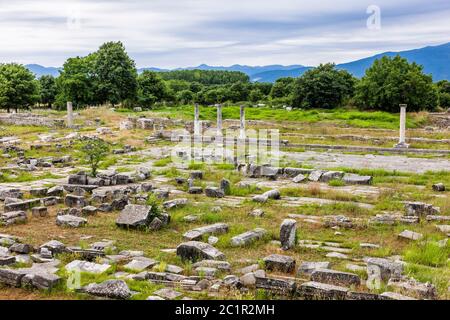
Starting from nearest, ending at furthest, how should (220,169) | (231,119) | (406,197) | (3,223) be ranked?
(3,223) → (406,197) → (220,169) → (231,119)

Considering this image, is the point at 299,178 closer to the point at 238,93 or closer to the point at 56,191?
the point at 56,191

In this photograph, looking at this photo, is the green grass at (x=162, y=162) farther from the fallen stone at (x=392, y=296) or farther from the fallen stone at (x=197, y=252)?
the fallen stone at (x=392, y=296)

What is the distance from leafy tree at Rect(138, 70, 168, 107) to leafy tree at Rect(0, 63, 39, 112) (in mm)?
10895

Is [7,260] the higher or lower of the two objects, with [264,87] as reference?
lower

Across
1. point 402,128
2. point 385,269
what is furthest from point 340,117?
point 385,269

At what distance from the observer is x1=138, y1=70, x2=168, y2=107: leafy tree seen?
5350 centimetres

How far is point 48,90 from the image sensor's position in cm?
7481

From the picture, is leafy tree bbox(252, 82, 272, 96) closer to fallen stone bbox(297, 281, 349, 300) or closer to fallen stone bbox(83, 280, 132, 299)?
fallen stone bbox(297, 281, 349, 300)

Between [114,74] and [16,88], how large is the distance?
1097 cm

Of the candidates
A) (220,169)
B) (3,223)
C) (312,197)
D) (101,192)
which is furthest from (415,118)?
(3,223)

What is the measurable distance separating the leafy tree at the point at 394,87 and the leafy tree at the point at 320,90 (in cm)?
200
